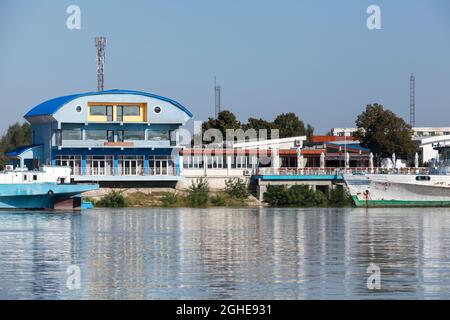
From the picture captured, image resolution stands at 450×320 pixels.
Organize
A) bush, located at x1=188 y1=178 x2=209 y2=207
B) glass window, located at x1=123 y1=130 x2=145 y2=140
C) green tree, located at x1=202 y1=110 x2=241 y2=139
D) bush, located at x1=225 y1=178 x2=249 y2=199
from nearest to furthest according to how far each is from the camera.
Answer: bush, located at x1=188 y1=178 x2=209 y2=207 < bush, located at x1=225 y1=178 x2=249 y2=199 < glass window, located at x1=123 y1=130 x2=145 y2=140 < green tree, located at x1=202 y1=110 x2=241 y2=139

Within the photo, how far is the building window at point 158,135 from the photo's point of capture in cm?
9200

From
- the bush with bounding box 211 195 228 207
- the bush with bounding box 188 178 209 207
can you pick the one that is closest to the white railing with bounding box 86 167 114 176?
the bush with bounding box 188 178 209 207

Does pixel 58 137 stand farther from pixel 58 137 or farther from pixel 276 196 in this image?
pixel 276 196

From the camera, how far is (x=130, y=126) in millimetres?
91250

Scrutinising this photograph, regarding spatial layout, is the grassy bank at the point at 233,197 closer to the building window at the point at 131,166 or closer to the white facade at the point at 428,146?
the building window at the point at 131,166

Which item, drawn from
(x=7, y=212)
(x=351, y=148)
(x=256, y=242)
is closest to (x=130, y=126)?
(x=7, y=212)

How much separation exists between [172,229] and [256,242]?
9.60 m

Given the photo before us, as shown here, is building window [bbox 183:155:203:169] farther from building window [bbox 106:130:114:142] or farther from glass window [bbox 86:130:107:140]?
glass window [bbox 86:130:107:140]

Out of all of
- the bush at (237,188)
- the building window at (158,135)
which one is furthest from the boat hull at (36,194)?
the bush at (237,188)

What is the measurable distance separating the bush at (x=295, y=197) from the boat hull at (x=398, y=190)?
2.70m

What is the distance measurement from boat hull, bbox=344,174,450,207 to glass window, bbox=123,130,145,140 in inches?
653

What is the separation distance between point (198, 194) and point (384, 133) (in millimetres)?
22663

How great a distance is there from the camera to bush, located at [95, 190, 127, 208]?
86062 millimetres
